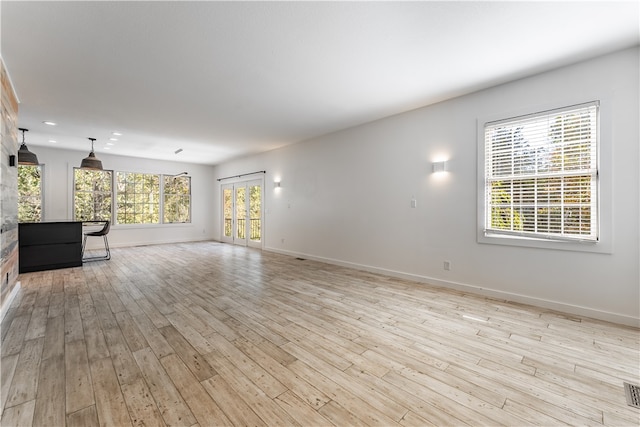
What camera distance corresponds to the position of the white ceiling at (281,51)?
86.7 inches

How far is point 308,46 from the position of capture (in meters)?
2.66

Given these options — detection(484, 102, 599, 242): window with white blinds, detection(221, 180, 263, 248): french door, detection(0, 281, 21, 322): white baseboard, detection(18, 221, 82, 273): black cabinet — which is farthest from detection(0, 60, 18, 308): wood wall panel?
detection(484, 102, 599, 242): window with white blinds

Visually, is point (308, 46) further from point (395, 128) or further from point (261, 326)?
point (261, 326)

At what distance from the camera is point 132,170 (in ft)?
27.0

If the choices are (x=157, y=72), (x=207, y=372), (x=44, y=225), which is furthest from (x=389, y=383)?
(x=44, y=225)

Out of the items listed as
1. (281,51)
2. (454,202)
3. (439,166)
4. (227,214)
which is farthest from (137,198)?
(454,202)

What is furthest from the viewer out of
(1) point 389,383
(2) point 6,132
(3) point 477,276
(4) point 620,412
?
(3) point 477,276

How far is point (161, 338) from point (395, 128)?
4348mm

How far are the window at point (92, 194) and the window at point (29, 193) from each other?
68 centimetres

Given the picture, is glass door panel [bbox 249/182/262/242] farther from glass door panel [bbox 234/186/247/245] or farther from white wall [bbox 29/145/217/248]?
white wall [bbox 29/145/217/248]

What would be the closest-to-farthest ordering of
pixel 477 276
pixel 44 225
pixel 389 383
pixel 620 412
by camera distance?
pixel 620 412 → pixel 389 383 → pixel 477 276 → pixel 44 225

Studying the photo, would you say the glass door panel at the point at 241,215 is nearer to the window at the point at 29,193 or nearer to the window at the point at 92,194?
the window at the point at 92,194

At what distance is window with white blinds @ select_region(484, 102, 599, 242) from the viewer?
293cm

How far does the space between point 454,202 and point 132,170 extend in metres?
8.91
